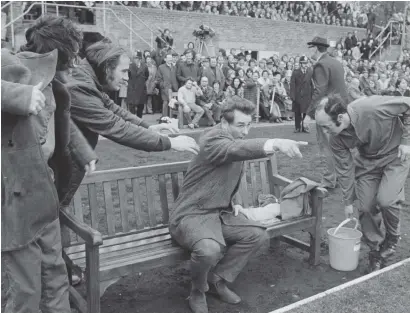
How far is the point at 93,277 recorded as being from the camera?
3.83 metres

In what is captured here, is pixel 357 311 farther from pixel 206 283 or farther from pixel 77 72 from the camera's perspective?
pixel 77 72

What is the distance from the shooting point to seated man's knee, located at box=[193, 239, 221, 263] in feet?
13.7

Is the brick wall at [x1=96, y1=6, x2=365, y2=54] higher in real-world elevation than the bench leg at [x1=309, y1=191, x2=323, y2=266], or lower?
higher

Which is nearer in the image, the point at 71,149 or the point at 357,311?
the point at 71,149

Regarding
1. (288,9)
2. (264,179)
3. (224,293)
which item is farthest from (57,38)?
(288,9)

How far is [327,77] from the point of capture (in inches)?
370

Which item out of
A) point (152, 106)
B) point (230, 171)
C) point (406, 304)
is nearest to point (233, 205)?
point (230, 171)

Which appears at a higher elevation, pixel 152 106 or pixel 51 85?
pixel 51 85

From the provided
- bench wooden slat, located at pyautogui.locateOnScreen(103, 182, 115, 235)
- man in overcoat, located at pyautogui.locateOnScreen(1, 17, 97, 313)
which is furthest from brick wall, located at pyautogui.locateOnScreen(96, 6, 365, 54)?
man in overcoat, located at pyautogui.locateOnScreen(1, 17, 97, 313)

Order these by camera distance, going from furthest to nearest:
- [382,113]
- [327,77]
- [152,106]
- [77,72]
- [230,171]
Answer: [152,106]
[327,77]
[382,113]
[230,171]
[77,72]

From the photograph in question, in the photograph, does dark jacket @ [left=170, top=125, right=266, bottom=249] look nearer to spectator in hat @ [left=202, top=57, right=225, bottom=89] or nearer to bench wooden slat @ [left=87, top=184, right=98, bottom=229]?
bench wooden slat @ [left=87, top=184, right=98, bottom=229]

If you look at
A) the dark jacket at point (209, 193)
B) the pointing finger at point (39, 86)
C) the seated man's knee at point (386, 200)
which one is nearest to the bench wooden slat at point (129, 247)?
the dark jacket at point (209, 193)

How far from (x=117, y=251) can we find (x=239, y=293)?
124cm

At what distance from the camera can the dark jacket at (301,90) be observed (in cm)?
1498
